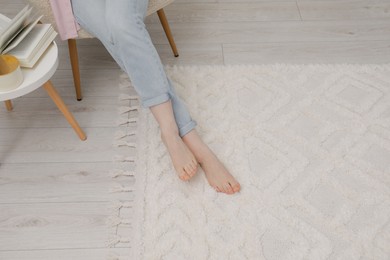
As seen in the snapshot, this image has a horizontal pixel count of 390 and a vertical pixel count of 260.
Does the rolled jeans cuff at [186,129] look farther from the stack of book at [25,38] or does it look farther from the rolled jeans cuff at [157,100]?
the stack of book at [25,38]

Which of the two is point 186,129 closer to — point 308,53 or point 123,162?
Answer: point 123,162

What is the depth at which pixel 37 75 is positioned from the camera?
1213 millimetres

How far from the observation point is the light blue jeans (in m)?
1.29

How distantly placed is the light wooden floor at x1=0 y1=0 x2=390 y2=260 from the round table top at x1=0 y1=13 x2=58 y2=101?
33 centimetres

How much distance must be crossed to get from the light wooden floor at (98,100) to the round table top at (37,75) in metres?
0.33

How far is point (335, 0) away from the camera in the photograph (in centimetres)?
217

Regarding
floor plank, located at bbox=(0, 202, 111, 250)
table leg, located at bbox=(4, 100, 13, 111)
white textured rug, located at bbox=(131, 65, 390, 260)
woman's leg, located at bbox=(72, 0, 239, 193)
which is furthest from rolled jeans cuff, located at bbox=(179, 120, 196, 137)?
table leg, located at bbox=(4, 100, 13, 111)

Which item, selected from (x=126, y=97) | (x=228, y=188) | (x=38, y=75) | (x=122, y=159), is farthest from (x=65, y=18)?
(x=228, y=188)

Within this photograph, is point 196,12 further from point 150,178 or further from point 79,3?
point 150,178

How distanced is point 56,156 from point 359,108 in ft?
3.76

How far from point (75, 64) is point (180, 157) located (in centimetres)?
59

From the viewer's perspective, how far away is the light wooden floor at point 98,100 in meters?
1.25

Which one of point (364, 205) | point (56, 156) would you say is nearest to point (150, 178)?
point (56, 156)

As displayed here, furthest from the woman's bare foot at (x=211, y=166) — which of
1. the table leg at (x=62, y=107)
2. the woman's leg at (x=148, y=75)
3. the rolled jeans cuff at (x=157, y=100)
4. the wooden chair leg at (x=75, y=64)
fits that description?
the wooden chair leg at (x=75, y=64)
